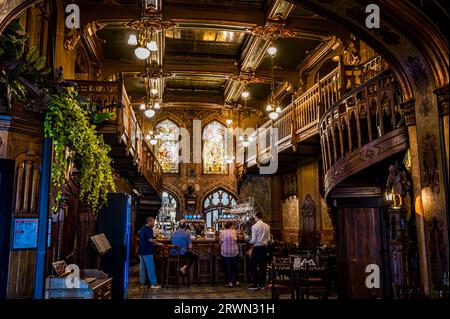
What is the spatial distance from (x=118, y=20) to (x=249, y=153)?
8.86m

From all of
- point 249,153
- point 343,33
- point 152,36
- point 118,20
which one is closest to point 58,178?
point 118,20

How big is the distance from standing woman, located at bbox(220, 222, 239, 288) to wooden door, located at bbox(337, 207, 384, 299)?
2709 millimetres

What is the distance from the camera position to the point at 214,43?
1506 cm

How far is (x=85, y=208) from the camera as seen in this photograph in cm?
734

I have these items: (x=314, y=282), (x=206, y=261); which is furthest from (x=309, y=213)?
(x=314, y=282)

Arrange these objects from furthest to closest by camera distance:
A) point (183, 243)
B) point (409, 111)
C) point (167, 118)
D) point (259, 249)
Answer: point (167, 118), point (183, 243), point (259, 249), point (409, 111)

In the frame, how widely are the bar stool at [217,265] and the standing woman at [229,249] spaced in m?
0.69

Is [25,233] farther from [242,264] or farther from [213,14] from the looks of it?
[213,14]

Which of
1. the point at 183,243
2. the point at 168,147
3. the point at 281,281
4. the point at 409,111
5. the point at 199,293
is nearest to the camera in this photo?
the point at 409,111

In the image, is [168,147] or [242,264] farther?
[168,147]

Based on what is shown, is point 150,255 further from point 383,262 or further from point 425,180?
point 425,180

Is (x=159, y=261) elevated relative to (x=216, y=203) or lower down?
lower down

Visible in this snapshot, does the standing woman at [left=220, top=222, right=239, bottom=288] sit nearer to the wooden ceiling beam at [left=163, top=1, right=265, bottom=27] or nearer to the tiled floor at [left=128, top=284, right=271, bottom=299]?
the tiled floor at [left=128, top=284, right=271, bottom=299]

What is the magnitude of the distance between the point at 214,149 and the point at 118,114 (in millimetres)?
12644
